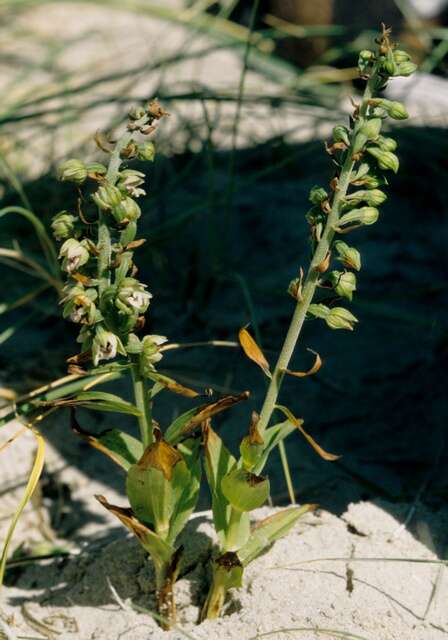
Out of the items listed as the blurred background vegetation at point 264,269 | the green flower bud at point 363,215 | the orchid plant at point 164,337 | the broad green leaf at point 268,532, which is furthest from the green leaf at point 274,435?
the blurred background vegetation at point 264,269

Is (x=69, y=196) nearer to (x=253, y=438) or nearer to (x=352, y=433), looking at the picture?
(x=352, y=433)

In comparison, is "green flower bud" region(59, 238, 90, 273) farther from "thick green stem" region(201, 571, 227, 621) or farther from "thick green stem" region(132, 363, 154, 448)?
"thick green stem" region(201, 571, 227, 621)

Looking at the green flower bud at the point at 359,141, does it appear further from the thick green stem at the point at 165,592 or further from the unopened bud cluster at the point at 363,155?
the thick green stem at the point at 165,592

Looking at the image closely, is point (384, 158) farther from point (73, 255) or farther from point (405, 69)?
point (73, 255)

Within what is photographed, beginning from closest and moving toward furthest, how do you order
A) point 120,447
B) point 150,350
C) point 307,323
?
point 150,350 → point 120,447 → point 307,323

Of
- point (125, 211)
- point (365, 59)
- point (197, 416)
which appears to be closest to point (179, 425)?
point (197, 416)

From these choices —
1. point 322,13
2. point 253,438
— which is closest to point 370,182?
point 253,438

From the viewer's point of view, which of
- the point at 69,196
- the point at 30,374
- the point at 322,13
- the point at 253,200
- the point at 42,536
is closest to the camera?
the point at 42,536
